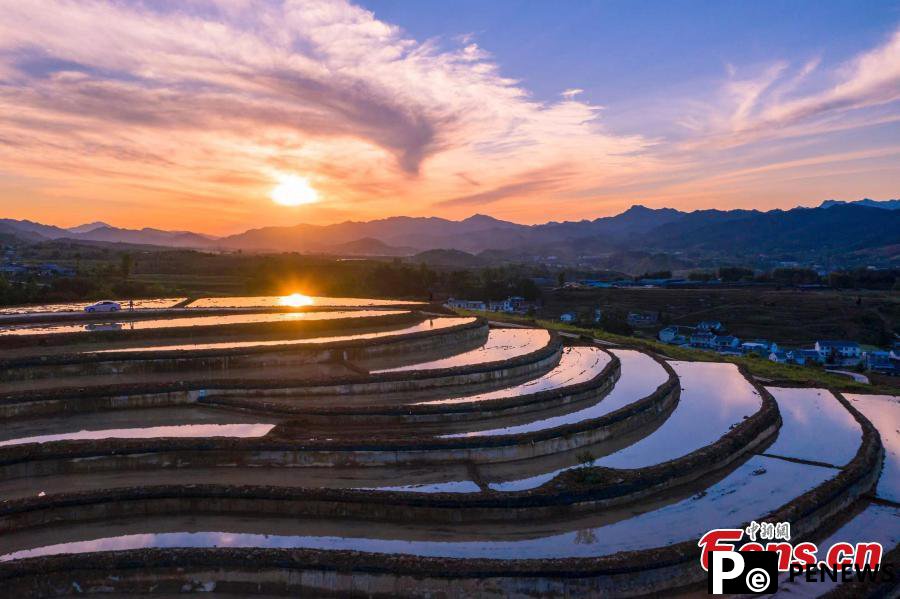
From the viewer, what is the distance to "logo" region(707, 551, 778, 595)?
751 cm

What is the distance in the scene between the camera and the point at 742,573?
7.72 m

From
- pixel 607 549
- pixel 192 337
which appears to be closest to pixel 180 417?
pixel 192 337

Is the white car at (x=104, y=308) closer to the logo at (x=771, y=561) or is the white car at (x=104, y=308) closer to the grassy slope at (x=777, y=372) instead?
the grassy slope at (x=777, y=372)

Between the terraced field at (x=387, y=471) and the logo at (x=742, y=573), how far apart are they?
223mm

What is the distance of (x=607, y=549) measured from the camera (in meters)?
8.15

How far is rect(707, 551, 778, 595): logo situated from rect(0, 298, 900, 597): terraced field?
8.8 inches

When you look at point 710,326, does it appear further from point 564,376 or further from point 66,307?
point 66,307

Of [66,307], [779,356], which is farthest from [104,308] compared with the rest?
[779,356]

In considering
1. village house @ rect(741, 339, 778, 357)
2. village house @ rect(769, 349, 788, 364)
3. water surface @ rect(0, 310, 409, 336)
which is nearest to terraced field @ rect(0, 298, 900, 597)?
water surface @ rect(0, 310, 409, 336)

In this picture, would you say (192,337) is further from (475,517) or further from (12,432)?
(475,517)

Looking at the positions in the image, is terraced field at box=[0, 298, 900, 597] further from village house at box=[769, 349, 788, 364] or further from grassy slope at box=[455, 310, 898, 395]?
village house at box=[769, 349, 788, 364]

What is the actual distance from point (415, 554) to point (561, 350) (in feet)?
50.4

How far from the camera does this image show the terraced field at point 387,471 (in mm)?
7445

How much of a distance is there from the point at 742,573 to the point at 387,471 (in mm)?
6258
